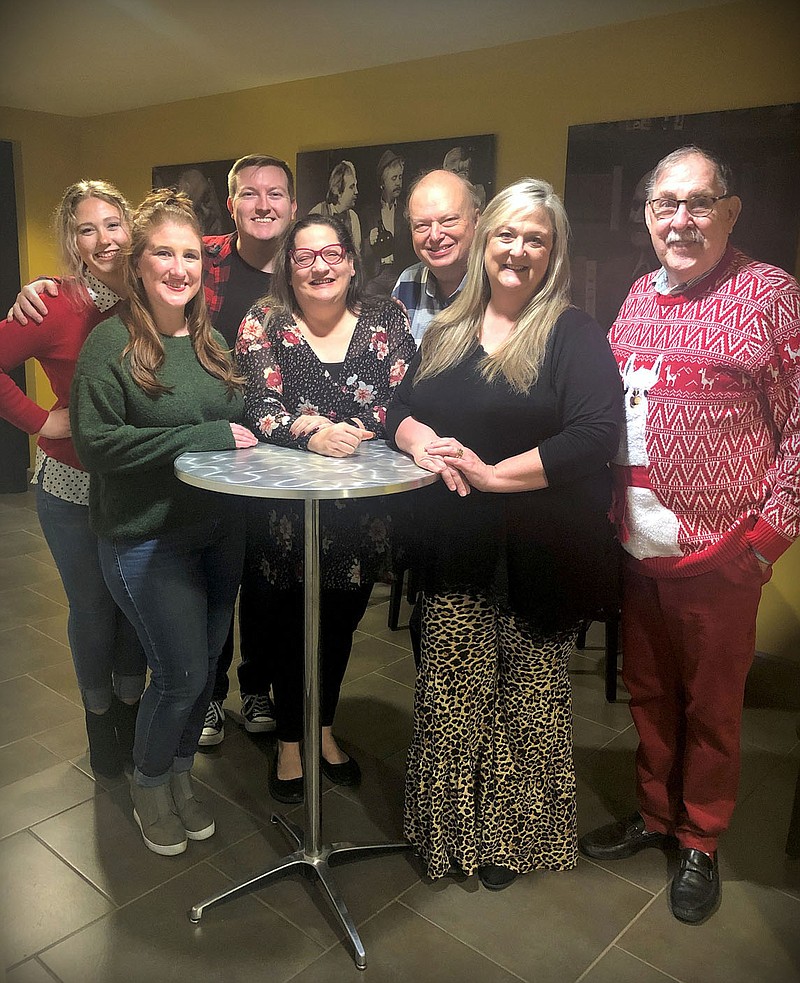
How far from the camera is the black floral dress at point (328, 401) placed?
69.4 inches

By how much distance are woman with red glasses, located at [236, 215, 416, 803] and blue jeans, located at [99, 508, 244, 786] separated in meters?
0.14

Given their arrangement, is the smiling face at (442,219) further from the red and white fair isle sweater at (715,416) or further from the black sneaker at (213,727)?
the black sneaker at (213,727)

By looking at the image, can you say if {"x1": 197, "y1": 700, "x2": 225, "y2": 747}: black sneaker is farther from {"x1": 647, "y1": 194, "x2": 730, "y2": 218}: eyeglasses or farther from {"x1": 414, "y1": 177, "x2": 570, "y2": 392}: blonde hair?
{"x1": 647, "y1": 194, "x2": 730, "y2": 218}: eyeglasses

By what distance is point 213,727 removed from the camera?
2.37 meters

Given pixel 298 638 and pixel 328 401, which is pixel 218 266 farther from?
pixel 298 638

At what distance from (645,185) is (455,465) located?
1685 mm

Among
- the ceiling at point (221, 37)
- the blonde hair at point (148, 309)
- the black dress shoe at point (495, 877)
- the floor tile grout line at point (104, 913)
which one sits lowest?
the floor tile grout line at point (104, 913)

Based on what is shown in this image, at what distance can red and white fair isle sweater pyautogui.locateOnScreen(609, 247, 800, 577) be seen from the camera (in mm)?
1536

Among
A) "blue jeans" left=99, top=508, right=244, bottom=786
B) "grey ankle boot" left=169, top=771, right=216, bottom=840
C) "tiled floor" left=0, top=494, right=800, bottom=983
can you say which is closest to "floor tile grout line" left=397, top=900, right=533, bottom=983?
"tiled floor" left=0, top=494, right=800, bottom=983

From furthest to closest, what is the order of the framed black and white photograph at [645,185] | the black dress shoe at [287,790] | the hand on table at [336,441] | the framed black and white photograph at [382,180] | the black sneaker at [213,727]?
the framed black and white photograph at [382,180], the framed black and white photograph at [645,185], the black sneaker at [213,727], the black dress shoe at [287,790], the hand on table at [336,441]

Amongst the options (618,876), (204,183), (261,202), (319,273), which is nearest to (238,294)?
(261,202)

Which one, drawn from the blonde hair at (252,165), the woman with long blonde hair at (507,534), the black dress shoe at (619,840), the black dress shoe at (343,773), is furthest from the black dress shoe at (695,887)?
the blonde hair at (252,165)

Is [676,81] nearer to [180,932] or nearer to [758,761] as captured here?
[758,761]

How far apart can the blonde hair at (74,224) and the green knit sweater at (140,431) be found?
0.76ft
